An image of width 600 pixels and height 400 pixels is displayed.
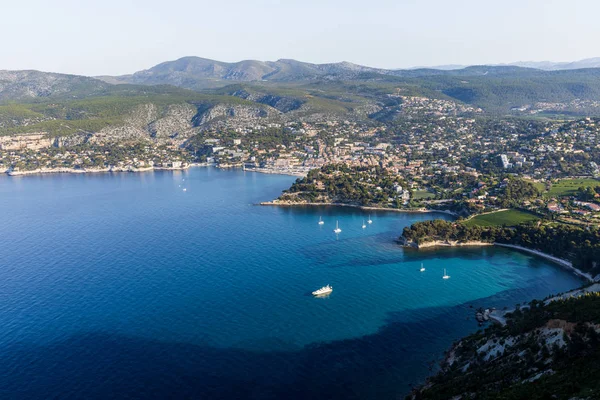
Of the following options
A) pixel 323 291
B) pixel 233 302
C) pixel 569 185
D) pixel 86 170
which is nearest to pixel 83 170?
pixel 86 170

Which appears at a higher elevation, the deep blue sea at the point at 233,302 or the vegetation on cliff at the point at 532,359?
the vegetation on cliff at the point at 532,359

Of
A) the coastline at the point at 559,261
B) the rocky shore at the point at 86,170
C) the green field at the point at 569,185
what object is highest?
the green field at the point at 569,185

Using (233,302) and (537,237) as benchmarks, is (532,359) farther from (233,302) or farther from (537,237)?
(537,237)

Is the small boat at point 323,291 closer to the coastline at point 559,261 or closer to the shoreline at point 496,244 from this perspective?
the shoreline at point 496,244

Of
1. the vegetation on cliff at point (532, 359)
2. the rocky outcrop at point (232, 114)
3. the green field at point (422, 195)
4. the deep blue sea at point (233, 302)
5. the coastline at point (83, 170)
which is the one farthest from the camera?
the rocky outcrop at point (232, 114)

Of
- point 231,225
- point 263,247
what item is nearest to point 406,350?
point 263,247

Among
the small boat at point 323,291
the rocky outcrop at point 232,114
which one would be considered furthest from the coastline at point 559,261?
the rocky outcrop at point 232,114
